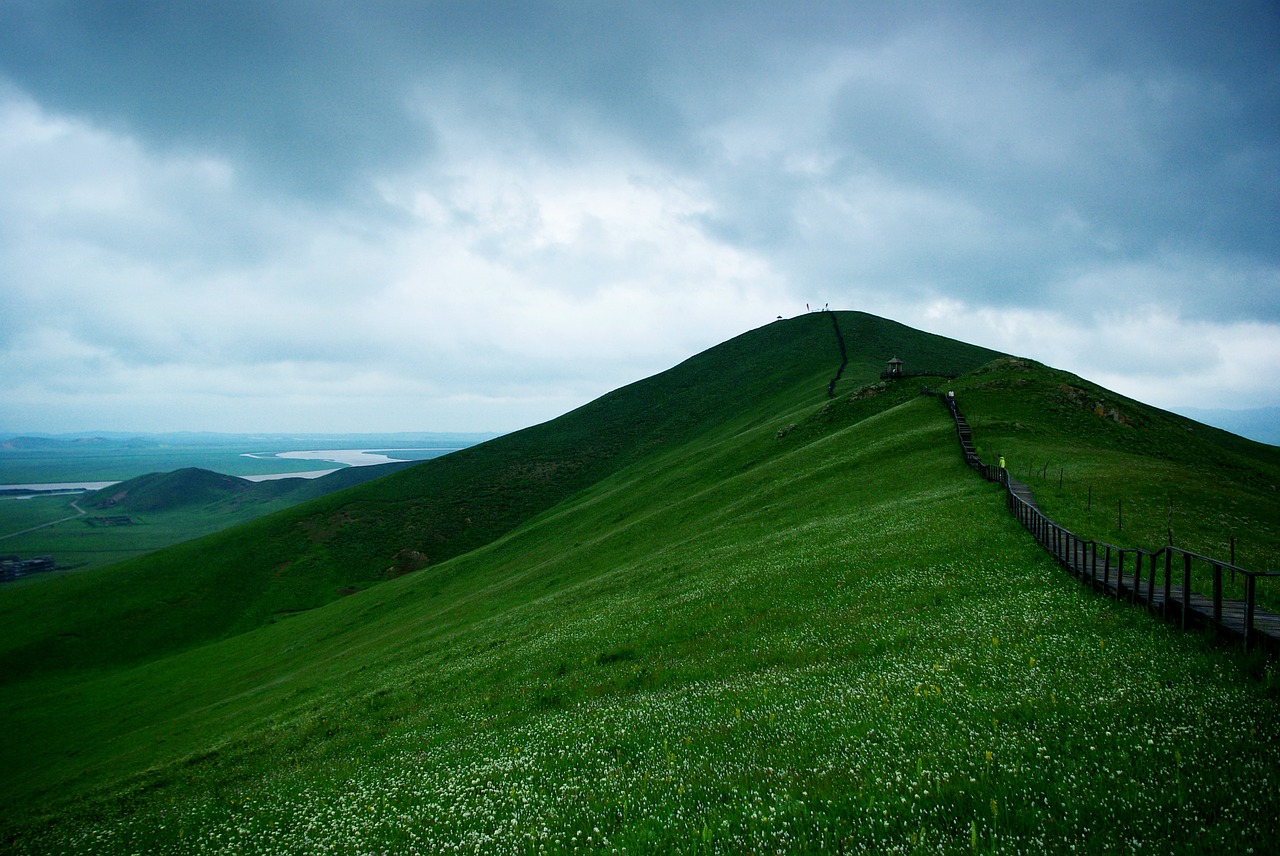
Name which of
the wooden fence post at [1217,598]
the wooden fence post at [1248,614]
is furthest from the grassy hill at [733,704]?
the wooden fence post at [1248,614]

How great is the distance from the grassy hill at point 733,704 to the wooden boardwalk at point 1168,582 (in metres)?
0.72

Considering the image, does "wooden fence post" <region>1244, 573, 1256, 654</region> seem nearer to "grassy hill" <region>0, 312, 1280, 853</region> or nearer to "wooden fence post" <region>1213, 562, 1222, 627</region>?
"wooden fence post" <region>1213, 562, 1222, 627</region>

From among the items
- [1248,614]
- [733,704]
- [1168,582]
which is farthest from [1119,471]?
[733,704]

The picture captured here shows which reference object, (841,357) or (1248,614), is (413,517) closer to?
(841,357)

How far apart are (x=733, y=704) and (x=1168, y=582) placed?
1047 cm

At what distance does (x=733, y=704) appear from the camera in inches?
552

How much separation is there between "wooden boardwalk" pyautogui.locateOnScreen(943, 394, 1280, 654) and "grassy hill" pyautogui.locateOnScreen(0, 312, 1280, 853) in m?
0.72

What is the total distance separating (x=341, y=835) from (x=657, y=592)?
60.8 feet

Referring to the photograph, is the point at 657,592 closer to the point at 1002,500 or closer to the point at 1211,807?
the point at 1002,500

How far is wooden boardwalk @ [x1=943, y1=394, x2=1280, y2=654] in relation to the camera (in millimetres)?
10758

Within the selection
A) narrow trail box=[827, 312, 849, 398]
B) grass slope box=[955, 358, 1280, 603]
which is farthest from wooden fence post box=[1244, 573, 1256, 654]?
narrow trail box=[827, 312, 849, 398]

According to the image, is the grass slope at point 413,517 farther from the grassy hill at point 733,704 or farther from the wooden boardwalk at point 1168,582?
the wooden boardwalk at point 1168,582

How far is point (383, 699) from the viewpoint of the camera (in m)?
25.8

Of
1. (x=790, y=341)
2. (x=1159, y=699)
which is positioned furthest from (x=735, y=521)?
(x=790, y=341)
